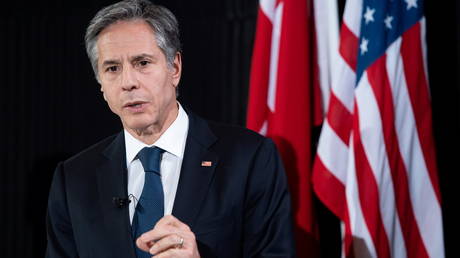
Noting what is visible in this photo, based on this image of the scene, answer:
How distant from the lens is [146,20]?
188 cm

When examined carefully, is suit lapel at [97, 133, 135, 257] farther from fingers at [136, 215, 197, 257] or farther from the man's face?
fingers at [136, 215, 197, 257]

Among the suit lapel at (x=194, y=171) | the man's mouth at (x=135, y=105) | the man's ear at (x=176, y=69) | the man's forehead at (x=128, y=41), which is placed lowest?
the suit lapel at (x=194, y=171)

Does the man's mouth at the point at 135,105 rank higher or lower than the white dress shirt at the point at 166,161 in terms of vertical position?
higher

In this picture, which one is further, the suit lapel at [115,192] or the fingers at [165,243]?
the suit lapel at [115,192]

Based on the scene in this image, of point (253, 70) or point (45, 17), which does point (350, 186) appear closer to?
point (253, 70)

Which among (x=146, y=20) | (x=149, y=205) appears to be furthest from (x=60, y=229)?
(x=146, y=20)

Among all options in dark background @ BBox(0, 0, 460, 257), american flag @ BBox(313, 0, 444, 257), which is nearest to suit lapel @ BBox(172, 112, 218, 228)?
american flag @ BBox(313, 0, 444, 257)

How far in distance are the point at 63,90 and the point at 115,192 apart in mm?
1376

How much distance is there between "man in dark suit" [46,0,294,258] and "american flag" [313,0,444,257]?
0.74 meters

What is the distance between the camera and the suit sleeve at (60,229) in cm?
199

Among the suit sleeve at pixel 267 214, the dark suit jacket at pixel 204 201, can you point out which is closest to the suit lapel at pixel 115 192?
the dark suit jacket at pixel 204 201

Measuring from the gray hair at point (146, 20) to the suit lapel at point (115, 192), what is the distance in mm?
307

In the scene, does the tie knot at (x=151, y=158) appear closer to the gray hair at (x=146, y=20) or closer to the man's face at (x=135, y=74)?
the man's face at (x=135, y=74)

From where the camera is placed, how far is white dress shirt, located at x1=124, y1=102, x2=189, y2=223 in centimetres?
189
